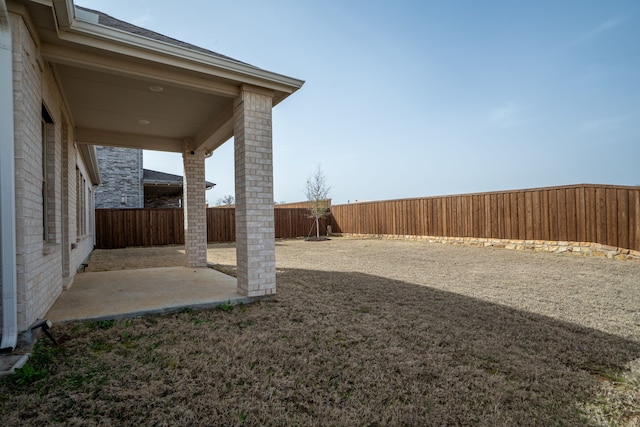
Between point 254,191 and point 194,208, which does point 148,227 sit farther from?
point 254,191

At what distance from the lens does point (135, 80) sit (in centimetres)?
395

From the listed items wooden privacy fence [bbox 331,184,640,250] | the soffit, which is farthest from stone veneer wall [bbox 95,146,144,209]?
wooden privacy fence [bbox 331,184,640,250]

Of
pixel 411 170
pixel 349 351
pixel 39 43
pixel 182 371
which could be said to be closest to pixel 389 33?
pixel 39 43

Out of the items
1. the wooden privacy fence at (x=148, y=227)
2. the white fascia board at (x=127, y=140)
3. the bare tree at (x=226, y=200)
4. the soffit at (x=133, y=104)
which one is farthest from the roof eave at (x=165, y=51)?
the bare tree at (x=226, y=200)

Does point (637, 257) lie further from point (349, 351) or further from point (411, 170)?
point (411, 170)

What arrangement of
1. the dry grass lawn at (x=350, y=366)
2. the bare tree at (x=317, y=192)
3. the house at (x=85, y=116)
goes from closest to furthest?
1. the dry grass lawn at (x=350, y=366)
2. the house at (x=85, y=116)
3. the bare tree at (x=317, y=192)

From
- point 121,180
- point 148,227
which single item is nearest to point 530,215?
point 148,227

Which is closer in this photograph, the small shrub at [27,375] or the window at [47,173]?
the small shrub at [27,375]

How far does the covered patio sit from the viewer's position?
314 centimetres

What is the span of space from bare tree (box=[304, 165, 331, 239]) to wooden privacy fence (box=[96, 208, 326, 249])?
15.0 feet

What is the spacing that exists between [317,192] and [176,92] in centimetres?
1392

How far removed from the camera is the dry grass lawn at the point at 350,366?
1778 millimetres

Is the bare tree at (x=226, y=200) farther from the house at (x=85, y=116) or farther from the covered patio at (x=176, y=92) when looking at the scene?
the covered patio at (x=176, y=92)

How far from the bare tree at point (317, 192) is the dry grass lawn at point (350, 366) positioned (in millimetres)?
13508
